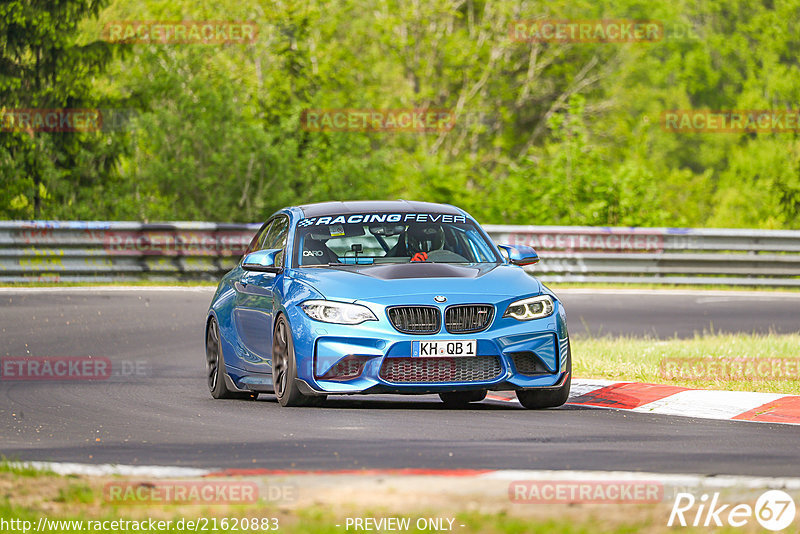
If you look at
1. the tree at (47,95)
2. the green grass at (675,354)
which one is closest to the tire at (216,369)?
the green grass at (675,354)

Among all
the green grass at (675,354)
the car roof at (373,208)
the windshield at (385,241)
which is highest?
the car roof at (373,208)

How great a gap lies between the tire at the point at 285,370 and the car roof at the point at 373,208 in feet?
4.19

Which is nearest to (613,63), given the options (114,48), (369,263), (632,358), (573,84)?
(573,84)

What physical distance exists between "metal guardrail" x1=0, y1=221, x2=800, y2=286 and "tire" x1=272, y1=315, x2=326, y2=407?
12789 millimetres

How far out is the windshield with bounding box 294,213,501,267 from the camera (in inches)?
421

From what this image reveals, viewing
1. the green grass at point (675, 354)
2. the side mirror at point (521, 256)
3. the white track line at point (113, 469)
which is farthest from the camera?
the green grass at point (675, 354)

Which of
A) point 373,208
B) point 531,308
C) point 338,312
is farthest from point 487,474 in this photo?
point 373,208

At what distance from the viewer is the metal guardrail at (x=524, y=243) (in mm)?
22328

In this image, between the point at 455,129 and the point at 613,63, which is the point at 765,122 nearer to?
the point at 613,63

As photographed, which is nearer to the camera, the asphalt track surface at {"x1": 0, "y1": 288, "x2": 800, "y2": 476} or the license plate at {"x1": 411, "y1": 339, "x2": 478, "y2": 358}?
the asphalt track surface at {"x1": 0, "y1": 288, "x2": 800, "y2": 476}

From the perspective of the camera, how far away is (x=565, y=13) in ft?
151

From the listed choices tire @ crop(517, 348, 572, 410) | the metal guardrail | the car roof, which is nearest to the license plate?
tire @ crop(517, 348, 572, 410)

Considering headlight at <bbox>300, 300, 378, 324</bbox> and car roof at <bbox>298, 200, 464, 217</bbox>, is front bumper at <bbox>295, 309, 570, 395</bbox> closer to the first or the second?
headlight at <bbox>300, 300, 378, 324</bbox>

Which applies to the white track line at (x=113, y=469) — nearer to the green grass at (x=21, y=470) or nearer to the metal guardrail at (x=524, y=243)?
the green grass at (x=21, y=470)
